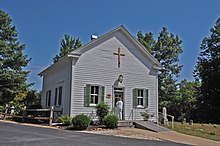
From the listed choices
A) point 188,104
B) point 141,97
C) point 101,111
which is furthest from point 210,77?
point 101,111

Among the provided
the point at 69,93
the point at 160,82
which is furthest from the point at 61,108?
the point at 160,82

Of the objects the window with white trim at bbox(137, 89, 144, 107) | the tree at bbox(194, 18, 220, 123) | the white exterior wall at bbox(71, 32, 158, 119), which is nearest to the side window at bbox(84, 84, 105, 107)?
the white exterior wall at bbox(71, 32, 158, 119)

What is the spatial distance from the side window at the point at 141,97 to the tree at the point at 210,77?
18504 mm

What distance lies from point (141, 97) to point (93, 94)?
4.17 meters

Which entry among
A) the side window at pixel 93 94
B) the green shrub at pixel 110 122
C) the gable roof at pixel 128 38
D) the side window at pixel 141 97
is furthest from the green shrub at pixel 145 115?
the green shrub at pixel 110 122

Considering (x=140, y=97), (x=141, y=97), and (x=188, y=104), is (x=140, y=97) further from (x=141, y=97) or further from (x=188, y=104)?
(x=188, y=104)

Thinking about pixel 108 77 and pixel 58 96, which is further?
pixel 58 96

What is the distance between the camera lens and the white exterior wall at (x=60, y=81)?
1922 cm

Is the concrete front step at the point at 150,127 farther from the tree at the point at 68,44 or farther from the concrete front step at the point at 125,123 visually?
the tree at the point at 68,44

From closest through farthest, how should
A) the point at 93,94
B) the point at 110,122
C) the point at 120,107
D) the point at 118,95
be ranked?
the point at 110,122 → the point at 93,94 → the point at 120,107 → the point at 118,95

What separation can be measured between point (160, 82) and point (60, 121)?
25.6m

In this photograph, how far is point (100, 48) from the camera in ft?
66.6

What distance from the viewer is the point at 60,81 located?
21.1 meters

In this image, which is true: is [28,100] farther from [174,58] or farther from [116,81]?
[174,58]
